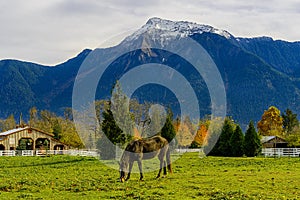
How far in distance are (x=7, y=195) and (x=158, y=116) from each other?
54621mm

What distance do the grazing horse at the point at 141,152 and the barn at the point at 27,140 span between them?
1957 inches

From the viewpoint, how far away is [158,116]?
75438 mm

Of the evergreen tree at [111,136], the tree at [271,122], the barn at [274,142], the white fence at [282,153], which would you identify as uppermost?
the tree at [271,122]

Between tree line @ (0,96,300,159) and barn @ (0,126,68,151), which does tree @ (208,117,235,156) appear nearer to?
tree line @ (0,96,300,159)

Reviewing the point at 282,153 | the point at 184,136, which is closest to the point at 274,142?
the point at 282,153

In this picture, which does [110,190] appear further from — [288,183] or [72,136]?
[72,136]

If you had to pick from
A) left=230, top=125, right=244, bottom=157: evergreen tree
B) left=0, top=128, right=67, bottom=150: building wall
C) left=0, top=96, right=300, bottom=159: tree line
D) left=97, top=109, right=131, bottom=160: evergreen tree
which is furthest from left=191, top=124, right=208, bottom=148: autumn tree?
left=97, top=109, right=131, bottom=160: evergreen tree

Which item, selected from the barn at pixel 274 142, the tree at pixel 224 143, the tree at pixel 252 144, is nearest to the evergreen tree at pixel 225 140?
the tree at pixel 224 143

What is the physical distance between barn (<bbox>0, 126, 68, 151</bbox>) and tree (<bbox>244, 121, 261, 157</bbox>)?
115 ft

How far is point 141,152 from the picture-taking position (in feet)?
94.0

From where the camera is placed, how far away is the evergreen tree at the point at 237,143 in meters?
57.5

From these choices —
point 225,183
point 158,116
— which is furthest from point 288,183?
point 158,116

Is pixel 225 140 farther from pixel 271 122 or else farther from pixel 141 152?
pixel 271 122

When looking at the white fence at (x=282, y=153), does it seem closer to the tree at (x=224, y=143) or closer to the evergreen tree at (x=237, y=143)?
the evergreen tree at (x=237, y=143)
